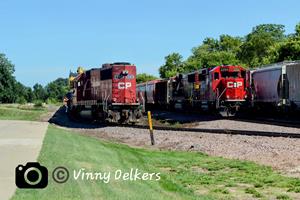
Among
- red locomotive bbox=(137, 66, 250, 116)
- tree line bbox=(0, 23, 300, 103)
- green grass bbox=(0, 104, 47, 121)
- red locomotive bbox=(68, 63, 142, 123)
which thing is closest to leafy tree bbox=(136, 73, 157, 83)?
tree line bbox=(0, 23, 300, 103)

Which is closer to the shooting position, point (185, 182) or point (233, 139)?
point (185, 182)

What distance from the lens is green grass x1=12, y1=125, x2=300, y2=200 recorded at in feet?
28.2

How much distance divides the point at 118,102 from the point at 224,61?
62.4 m

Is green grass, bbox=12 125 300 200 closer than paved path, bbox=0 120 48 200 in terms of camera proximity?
No

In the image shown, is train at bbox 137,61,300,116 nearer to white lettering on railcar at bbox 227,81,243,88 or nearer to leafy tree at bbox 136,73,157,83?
white lettering on railcar at bbox 227,81,243,88

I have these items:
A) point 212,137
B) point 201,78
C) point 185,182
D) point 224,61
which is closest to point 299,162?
point 185,182

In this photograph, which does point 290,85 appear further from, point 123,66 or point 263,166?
point 263,166

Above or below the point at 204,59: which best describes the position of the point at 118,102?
below

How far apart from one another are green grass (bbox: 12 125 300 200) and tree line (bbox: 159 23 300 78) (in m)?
73.7

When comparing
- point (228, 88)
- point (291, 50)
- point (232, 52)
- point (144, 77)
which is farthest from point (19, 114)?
point (144, 77)

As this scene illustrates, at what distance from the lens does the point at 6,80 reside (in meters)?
129

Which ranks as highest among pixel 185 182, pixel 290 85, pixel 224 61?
pixel 224 61

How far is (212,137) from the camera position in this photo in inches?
884

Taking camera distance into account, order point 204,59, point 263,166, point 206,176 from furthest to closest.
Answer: point 204,59 → point 263,166 → point 206,176
